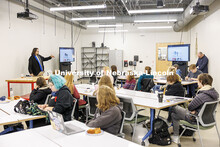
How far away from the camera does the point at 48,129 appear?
2223mm

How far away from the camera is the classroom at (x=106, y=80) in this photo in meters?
2.43

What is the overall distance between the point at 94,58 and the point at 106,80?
1034cm

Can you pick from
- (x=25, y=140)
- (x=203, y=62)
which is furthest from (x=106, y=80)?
(x=203, y=62)

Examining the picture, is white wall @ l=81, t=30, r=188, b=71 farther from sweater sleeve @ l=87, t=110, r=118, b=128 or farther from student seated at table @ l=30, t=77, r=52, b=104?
sweater sleeve @ l=87, t=110, r=118, b=128

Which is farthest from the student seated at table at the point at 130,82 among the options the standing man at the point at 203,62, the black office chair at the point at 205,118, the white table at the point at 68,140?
the standing man at the point at 203,62

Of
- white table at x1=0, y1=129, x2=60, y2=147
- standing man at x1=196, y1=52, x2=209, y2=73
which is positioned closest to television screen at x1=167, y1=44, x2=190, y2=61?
standing man at x1=196, y1=52, x2=209, y2=73

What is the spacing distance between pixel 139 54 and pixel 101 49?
2.52 metres

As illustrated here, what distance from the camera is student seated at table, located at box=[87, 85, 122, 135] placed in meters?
2.35

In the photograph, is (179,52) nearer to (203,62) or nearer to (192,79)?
(203,62)

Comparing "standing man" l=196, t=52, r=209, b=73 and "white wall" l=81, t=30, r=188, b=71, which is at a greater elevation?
"white wall" l=81, t=30, r=188, b=71

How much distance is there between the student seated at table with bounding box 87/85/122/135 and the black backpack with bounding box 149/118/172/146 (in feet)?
4.37

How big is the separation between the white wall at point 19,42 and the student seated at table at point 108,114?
550 centimetres

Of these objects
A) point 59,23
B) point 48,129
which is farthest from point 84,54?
point 48,129

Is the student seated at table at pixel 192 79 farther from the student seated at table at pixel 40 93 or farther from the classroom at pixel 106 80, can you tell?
the student seated at table at pixel 40 93
